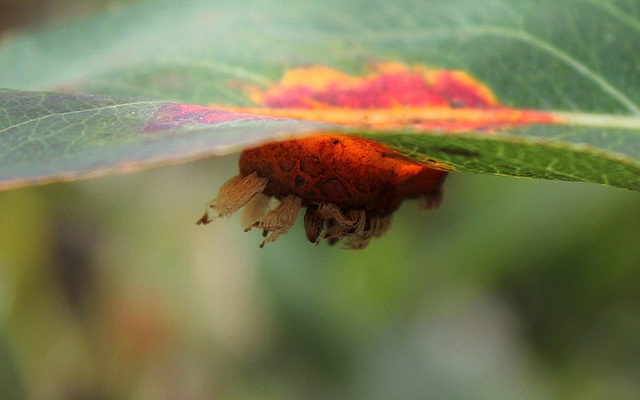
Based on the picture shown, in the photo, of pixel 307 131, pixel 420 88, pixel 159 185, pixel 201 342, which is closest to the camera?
pixel 307 131

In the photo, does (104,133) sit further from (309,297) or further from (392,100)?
(309,297)

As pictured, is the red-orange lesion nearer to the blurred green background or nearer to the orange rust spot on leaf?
the orange rust spot on leaf

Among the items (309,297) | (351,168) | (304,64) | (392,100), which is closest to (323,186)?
(351,168)

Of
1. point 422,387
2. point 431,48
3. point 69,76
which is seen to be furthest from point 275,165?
point 422,387

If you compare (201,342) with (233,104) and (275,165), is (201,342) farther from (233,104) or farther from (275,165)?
(275,165)

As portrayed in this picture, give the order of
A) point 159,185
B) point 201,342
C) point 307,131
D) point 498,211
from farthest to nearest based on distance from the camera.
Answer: point 159,185 → point 201,342 → point 498,211 → point 307,131

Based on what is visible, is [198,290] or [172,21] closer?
[172,21]

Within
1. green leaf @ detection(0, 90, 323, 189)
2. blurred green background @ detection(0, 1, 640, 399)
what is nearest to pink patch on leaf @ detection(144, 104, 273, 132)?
green leaf @ detection(0, 90, 323, 189)
